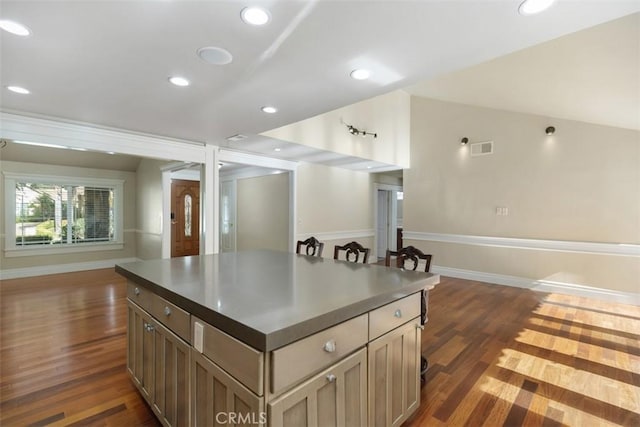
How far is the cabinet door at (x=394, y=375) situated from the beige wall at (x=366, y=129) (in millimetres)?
3124

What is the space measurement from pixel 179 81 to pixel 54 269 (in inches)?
240

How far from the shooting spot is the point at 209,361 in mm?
1215

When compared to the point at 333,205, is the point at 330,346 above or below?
below

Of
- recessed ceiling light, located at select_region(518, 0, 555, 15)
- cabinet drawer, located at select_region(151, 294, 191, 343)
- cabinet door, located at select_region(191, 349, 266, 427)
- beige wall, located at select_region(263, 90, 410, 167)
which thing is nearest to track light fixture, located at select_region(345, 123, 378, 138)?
beige wall, located at select_region(263, 90, 410, 167)

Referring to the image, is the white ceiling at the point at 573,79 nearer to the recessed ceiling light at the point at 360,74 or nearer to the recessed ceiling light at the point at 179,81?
the recessed ceiling light at the point at 360,74

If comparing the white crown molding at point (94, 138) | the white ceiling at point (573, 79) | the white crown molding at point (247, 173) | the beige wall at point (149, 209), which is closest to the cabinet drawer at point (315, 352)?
the white ceiling at point (573, 79)

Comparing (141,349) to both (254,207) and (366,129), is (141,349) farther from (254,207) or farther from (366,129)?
(366,129)

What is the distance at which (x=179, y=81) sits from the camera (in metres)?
2.32

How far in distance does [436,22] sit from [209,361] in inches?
77.5

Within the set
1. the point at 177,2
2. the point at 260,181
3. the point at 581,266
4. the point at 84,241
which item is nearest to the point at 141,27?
the point at 177,2

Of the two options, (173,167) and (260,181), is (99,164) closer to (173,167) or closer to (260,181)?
(173,167)

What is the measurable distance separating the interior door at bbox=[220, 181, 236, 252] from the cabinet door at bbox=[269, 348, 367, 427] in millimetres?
5952

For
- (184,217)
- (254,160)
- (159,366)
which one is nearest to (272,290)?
(159,366)

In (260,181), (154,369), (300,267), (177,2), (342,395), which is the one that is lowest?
(154,369)
